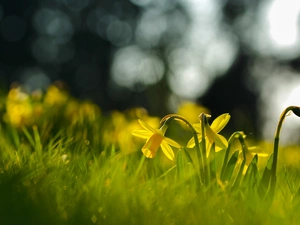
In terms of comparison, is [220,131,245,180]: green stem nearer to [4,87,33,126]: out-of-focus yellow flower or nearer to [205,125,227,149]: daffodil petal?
[205,125,227,149]: daffodil petal

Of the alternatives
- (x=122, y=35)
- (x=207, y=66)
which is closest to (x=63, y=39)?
(x=122, y=35)

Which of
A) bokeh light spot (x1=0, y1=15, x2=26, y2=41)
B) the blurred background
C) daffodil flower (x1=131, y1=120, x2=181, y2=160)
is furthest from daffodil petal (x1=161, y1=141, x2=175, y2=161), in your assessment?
bokeh light spot (x1=0, y1=15, x2=26, y2=41)

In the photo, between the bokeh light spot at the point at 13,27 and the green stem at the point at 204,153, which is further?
the bokeh light spot at the point at 13,27

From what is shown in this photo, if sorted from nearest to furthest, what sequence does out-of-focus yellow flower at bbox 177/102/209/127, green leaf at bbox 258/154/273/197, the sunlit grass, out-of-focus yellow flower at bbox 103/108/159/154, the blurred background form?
the sunlit grass
green leaf at bbox 258/154/273/197
out-of-focus yellow flower at bbox 103/108/159/154
out-of-focus yellow flower at bbox 177/102/209/127
the blurred background

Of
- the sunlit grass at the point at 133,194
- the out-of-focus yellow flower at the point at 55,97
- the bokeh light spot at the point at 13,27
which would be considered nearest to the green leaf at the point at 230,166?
the sunlit grass at the point at 133,194

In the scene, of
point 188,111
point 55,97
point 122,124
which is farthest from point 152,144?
point 55,97

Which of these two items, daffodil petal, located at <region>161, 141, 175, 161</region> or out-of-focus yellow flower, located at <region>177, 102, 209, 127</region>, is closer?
daffodil petal, located at <region>161, 141, 175, 161</region>

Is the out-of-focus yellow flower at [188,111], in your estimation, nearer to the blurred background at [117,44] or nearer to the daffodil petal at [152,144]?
the daffodil petal at [152,144]

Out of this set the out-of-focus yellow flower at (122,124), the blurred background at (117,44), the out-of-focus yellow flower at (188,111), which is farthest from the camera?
the blurred background at (117,44)
